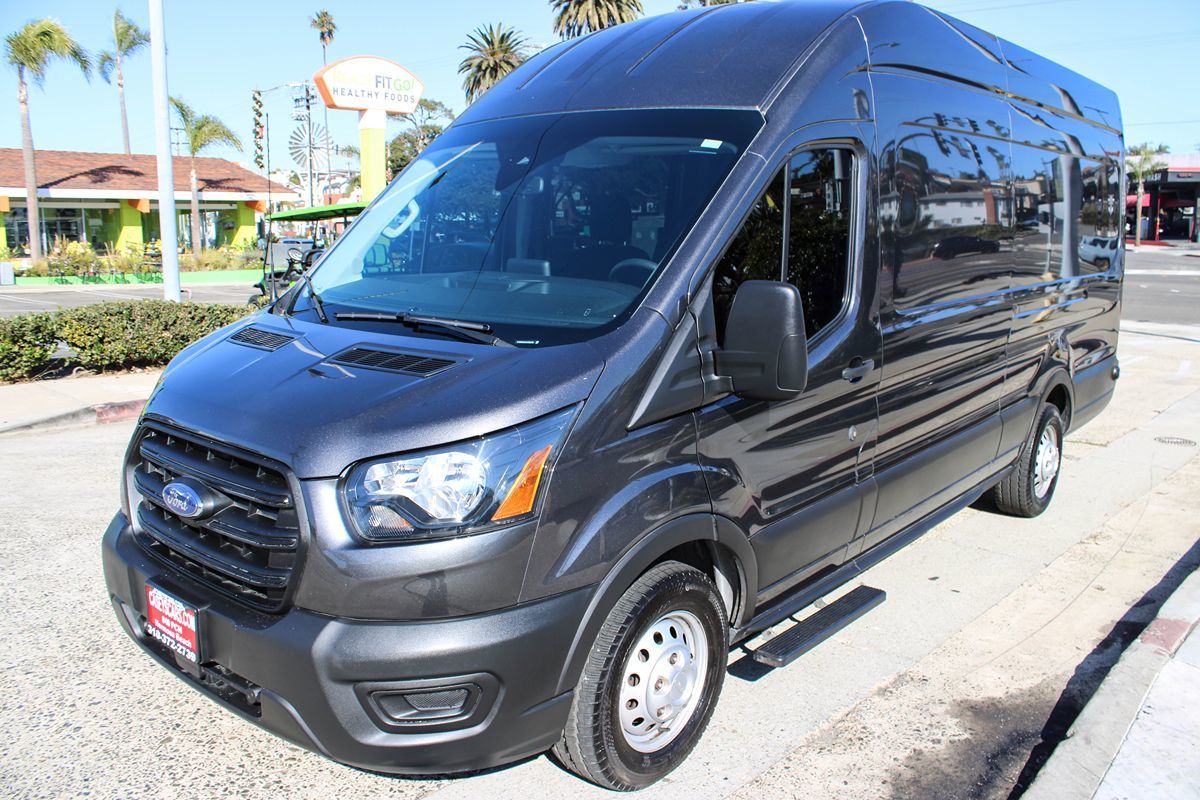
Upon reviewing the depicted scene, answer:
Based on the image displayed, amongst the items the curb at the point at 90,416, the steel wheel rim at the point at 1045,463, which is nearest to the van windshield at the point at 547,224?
the steel wheel rim at the point at 1045,463

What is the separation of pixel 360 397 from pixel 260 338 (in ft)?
2.90

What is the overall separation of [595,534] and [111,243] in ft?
152

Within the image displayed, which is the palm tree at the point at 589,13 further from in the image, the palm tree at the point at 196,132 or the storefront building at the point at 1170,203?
the storefront building at the point at 1170,203

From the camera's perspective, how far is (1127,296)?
951 inches

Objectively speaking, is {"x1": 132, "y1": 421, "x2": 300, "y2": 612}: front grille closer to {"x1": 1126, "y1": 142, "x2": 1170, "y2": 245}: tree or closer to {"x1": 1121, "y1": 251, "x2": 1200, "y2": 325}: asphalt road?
{"x1": 1121, "y1": 251, "x2": 1200, "y2": 325}: asphalt road

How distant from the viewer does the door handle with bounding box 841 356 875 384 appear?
3613 mm

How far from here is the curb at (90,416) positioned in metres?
8.39

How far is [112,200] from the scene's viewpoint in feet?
135

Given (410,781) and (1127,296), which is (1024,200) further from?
(1127,296)

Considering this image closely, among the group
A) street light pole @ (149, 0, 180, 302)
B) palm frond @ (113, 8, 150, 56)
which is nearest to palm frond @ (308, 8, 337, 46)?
palm frond @ (113, 8, 150, 56)

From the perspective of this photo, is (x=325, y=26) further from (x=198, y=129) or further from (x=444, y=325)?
(x=444, y=325)

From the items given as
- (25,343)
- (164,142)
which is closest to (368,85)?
(164,142)

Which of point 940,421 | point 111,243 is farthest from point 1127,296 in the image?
point 111,243

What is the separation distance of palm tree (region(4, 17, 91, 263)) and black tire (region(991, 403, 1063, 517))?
3787 centimetres
